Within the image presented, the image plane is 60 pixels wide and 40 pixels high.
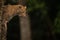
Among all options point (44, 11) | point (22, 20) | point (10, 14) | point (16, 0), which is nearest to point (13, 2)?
point (16, 0)

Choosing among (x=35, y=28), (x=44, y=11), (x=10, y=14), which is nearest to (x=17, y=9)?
(x=10, y=14)

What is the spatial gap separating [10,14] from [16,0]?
0.77 meters

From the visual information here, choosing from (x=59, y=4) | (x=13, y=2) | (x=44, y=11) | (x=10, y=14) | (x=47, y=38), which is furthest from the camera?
(x=13, y=2)

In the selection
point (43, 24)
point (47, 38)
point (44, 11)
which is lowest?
point (47, 38)

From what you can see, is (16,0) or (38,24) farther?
(16,0)

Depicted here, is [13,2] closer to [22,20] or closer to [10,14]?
[10,14]

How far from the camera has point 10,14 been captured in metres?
6.37

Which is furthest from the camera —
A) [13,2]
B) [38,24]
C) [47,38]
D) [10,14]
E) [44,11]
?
[13,2]

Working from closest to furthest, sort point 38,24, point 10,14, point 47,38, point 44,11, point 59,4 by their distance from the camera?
1. point 59,4
2. point 44,11
3. point 47,38
4. point 38,24
5. point 10,14

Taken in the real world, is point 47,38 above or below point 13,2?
below

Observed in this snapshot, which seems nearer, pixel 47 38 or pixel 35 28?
pixel 47 38

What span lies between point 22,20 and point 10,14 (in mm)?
3159

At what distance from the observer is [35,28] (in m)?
3.30

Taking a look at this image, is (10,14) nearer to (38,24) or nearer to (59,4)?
(38,24)
